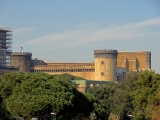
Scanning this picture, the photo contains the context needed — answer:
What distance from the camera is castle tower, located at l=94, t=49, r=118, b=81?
15850 centimetres

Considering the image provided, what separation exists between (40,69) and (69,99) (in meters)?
110

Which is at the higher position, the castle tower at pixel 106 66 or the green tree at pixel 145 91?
the castle tower at pixel 106 66

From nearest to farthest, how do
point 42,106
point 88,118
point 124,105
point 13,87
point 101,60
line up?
point 42,106, point 13,87, point 88,118, point 124,105, point 101,60

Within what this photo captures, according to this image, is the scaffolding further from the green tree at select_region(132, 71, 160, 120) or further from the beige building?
the green tree at select_region(132, 71, 160, 120)

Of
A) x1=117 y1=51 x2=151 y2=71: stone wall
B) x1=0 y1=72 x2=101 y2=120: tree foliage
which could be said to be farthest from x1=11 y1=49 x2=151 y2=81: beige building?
x1=0 y1=72 x2=101 y2=120: tree foliage

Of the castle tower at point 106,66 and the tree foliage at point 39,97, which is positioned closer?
the tree foliage at point 39,97

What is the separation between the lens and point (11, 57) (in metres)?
160

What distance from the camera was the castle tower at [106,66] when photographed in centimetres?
15850

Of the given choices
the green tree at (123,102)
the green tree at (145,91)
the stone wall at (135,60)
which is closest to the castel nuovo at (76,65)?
the stone wall at (135,60)

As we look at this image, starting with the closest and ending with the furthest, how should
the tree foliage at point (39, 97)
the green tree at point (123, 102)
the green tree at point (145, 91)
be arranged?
the tree foliage at point (39, 97)
the green tree at point (145, 91)
the green tree at point (123, 102)

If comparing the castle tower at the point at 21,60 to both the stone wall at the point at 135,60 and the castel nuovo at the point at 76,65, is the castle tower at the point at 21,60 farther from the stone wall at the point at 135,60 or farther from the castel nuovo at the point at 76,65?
the stone wall at the point at 135,60

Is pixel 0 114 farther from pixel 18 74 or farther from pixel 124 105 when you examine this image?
pixel 124 105

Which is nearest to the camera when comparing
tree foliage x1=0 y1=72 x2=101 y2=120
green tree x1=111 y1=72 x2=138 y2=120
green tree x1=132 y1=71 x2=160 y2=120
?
tree foliage x1=0 y1=72 x2=101 y2=120

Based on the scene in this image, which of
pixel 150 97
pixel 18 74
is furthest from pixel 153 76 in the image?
pixel 18 74
